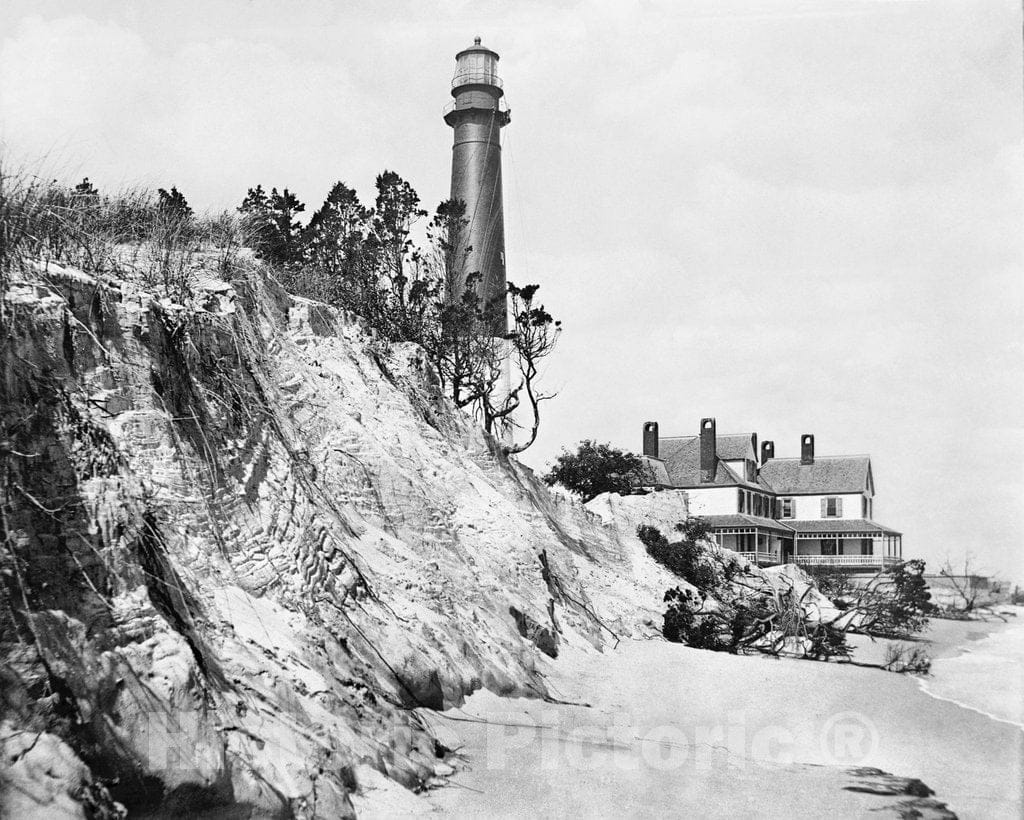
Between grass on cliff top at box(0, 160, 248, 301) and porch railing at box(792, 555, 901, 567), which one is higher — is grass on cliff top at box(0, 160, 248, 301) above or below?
above

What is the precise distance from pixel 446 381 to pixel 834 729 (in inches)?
504

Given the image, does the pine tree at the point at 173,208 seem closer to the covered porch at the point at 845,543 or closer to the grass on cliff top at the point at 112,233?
the grass on cliff top at the point at 112,233

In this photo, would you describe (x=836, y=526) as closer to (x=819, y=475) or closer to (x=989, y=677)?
(x=819, y=475)

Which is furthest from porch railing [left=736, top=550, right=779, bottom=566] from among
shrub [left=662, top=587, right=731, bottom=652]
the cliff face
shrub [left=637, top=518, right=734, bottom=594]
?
the cliff face

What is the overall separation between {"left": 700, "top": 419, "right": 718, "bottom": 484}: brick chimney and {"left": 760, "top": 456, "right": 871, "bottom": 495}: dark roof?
587cm

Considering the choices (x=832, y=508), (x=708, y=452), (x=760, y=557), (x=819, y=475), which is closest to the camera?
(x=760, y=557)

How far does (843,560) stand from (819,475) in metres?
6.01

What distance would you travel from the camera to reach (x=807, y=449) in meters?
49.5

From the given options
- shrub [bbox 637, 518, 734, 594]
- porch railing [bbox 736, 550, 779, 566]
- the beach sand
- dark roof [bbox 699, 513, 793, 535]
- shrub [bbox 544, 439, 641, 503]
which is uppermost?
shrub [bbox 544, 439, 641, 503]

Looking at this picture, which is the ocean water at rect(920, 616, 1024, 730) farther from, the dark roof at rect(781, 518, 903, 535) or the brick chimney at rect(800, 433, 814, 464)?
the brick chimney at rect(800, 433, 814, 464)

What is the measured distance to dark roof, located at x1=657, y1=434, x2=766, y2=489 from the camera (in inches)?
1758

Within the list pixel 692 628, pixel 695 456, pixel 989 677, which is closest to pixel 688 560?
pixel 692 628

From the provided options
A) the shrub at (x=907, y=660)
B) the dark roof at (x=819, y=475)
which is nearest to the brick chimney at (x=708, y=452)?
the dark roof at (x=819, y=475)

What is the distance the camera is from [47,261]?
25.8 ft
